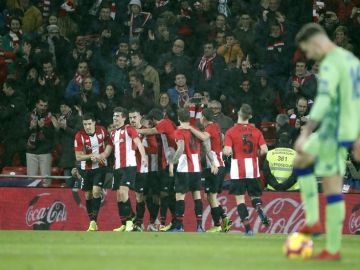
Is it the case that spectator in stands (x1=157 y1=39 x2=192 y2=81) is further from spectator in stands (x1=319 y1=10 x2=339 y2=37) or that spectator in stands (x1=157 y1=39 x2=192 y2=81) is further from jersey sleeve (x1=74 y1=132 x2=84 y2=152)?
jersey sleeve (x1=74 y1=132 x2=84 y2=152)

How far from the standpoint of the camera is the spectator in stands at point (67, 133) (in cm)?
2361

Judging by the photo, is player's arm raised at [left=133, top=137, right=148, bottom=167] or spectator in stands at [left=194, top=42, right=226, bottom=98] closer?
player's arm raised at [left=133, top=137, right=148, bottom=167]

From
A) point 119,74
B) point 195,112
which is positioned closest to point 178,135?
point 195,112

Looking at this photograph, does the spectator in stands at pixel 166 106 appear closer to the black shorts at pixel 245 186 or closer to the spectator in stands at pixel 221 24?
the spectator in stands at pixel 221 24

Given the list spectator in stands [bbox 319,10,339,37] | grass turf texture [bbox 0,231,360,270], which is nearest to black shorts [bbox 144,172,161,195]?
grass turf texture [bbox 0,231,360,270]

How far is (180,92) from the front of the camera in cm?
2403

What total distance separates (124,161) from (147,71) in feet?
13.6

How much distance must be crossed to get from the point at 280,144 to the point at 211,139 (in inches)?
57.1

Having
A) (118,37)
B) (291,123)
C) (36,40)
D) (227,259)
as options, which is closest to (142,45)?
(118,37)

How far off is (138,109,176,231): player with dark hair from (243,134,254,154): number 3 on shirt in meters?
2.07

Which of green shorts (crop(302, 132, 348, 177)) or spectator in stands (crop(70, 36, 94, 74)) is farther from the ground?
spectator in stands (crop(70, 36, 94, 74))

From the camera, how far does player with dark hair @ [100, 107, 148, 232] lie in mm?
20906

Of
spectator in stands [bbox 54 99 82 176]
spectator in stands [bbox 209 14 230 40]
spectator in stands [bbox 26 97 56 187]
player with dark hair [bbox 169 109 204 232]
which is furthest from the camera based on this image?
spectator in stands [bbox 209 14 230 40]

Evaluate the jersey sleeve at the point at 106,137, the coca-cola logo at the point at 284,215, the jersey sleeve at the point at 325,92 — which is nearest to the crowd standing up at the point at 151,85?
the jersey sleeve at the point at 106,137
